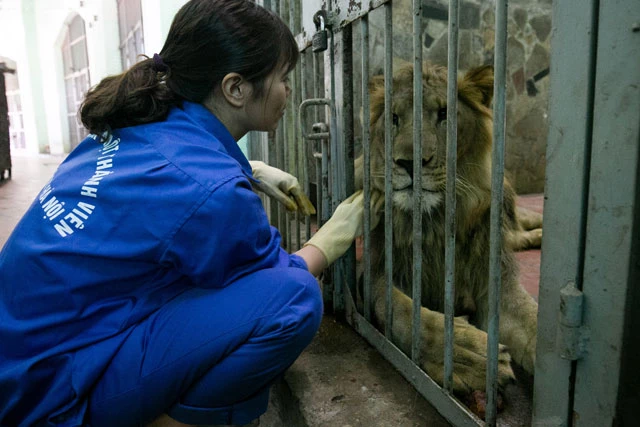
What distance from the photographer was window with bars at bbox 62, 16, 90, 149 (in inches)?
637

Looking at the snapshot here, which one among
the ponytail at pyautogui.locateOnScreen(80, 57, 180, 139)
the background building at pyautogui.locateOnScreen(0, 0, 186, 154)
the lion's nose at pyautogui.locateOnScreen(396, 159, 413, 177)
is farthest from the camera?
the background building at pyautogui.locateOnScreen(0, 0, 186, 154)

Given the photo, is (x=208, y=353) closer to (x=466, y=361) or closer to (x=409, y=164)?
(x=466, y=361)

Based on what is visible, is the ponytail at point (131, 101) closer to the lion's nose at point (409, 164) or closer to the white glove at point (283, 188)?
the white glove at point (283, 188)

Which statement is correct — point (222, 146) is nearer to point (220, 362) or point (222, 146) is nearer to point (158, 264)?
point (158, 264)

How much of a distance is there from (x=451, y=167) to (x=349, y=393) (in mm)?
865

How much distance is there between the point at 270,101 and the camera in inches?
68.1

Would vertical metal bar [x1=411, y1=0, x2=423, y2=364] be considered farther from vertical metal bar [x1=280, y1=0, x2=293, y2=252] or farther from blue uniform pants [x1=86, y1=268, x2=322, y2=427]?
vertical metal bar [x1=280, y1=0, x2=293, y2=252]

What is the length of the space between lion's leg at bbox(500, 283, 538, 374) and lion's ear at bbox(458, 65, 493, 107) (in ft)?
2.71

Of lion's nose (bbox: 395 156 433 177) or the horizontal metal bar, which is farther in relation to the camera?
lion's nose (bbox: 395 156 433 177)

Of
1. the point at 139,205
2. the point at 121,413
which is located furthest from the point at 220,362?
the point at 139,205

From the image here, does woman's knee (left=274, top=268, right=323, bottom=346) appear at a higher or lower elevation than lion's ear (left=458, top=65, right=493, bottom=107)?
lower

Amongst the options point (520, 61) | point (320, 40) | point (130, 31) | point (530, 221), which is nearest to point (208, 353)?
point (320, 40)

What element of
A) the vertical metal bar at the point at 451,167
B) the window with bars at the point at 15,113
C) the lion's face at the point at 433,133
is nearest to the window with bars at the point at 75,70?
the window with bars at the point at 15,113

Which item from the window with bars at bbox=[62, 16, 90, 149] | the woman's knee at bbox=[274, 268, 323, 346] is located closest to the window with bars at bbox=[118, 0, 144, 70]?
the window with bars at bbox=[62, 16, 90, 149]
